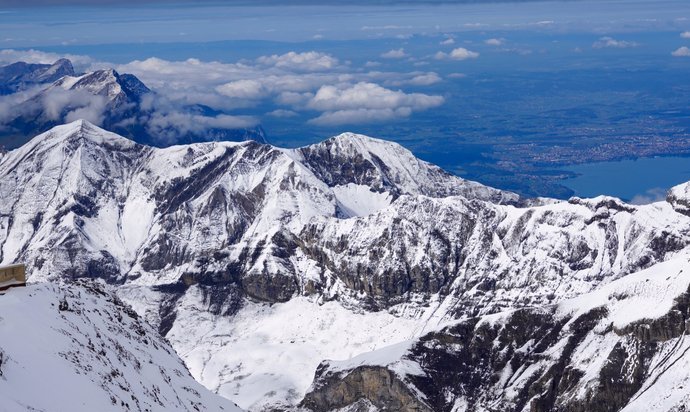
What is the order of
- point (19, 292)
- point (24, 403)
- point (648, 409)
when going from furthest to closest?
point (648, 409) < point (19, 292) < point (24, 403)

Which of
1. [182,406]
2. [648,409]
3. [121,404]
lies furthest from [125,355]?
[648,409]

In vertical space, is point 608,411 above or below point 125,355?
below

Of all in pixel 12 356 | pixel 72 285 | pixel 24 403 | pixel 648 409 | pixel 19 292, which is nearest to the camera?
pixel 24 403

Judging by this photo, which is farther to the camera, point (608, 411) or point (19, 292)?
point (608, 411)

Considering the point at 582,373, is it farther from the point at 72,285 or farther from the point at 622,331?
the point at 72,285

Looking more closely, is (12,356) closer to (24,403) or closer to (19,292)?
(24,403)

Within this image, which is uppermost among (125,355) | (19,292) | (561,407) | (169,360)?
(19,292)
